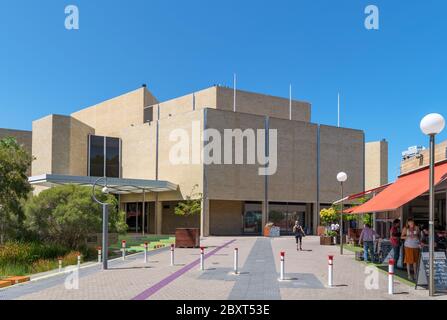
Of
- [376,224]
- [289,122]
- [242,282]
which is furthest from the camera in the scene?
[289,122]

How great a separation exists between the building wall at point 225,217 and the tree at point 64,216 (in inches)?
919

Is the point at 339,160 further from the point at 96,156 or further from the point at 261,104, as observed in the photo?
the point at 96,156

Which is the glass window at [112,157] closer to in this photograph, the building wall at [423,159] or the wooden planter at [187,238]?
the wooden planter at [187,238]

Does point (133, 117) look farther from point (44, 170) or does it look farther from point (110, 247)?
point (110, 247)

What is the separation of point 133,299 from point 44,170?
44.4 meters

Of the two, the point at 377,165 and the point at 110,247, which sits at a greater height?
the point at 377,165

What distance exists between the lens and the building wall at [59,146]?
165 ft

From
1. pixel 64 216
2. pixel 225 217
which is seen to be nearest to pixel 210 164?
pixel 225 217

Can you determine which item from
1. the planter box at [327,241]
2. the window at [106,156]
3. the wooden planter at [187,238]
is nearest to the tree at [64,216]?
the wooden planter at [187,238]

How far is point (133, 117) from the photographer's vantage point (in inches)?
2296

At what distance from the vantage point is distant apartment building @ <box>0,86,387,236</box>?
4684 centimetres

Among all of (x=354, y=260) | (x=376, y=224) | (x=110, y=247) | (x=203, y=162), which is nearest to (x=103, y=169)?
(x=203, y=162)

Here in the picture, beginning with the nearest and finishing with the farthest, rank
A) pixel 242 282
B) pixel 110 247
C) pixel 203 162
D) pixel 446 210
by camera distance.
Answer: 1. pixel 242 282
2. pixel 446 210
3. pixel 110 247
4. pixel 203 162

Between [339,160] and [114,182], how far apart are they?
25.6m
